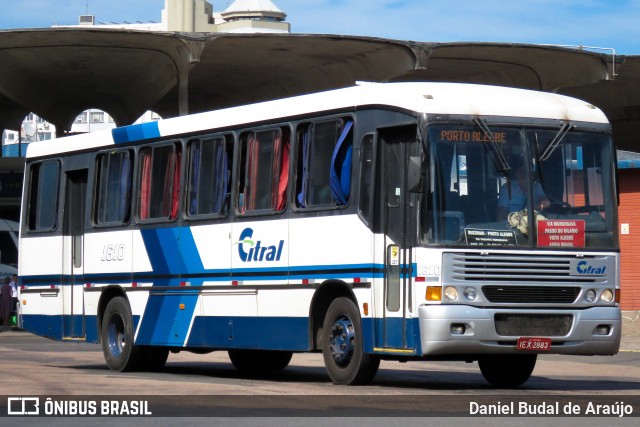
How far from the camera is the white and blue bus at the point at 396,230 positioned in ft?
46.0

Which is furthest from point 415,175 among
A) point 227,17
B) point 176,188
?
point 227,17

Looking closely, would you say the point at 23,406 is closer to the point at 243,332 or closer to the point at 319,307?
the point at 319,307

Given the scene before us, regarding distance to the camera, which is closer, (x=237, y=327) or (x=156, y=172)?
(x=237, y=327)

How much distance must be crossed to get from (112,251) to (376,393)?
6616mm

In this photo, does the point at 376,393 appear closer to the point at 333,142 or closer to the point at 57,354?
the point at 333,142

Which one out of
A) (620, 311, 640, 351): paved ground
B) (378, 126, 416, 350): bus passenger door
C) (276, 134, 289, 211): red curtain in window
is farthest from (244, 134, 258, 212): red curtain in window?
(620, 311, 640, 351): paved ground

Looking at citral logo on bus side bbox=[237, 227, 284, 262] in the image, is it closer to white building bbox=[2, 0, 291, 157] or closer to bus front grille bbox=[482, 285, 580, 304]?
bus front grille bbox=[482, 285, 580, 304]

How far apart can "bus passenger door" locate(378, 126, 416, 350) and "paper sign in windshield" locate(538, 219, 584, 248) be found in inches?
53.7

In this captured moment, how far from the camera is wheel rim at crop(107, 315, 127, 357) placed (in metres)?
19.2

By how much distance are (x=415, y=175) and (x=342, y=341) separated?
2.17 metres

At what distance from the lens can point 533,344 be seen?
558 inches

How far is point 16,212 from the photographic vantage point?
65.5 metres

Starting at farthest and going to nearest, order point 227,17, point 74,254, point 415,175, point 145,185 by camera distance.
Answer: point 227,17 < point 74,254 < point 145,185 < point 415,175

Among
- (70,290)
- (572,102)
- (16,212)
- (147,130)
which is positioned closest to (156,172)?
(147,130)
